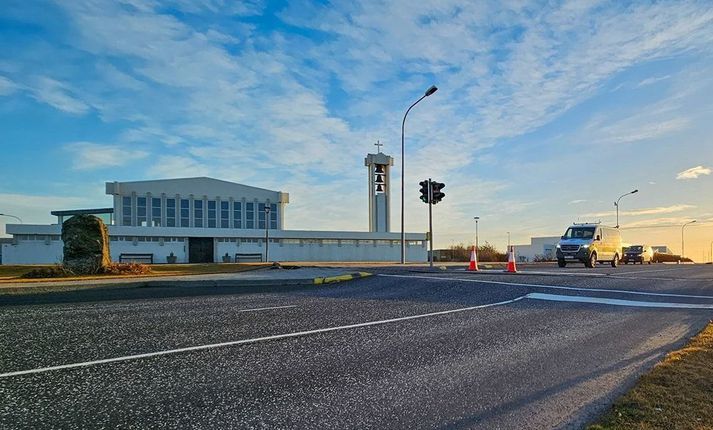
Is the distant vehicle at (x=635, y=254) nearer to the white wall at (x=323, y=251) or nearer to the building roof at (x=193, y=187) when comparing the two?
the white wall at (x=323, y=251)

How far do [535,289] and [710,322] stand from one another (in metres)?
4.54

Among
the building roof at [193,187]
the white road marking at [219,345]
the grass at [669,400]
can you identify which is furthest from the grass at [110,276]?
the building roof at [193,187]

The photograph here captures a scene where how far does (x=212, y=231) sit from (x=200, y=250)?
84.6 inches

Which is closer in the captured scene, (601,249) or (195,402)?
(195,402)

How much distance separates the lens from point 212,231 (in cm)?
4912

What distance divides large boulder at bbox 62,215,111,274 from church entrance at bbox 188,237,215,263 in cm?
2688

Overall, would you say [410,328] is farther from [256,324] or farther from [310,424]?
[310,424]

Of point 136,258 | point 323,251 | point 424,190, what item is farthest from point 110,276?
point 323,251

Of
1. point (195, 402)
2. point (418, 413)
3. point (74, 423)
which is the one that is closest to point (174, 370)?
point (195, 402)

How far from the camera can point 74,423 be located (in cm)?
356

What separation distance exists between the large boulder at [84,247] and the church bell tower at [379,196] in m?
34.6

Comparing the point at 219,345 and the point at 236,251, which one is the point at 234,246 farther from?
the point at 219,345

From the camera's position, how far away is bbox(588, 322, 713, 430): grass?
3.64 metres

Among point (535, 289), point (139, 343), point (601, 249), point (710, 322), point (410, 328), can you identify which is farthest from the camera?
point (601, 249)
